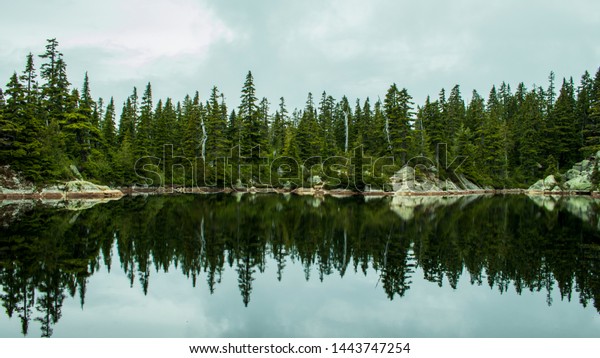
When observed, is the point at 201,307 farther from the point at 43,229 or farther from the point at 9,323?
the point at 43,229

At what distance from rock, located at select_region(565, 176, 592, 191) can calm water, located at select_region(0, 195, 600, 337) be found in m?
50.6

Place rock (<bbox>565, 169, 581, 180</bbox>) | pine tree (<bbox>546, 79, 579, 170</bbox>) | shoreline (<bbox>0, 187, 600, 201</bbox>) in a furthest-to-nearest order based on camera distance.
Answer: pine tree (<bbox>546, 79, 579, 170</bbox>), rock (<bbox>565, 169, 581, 180</bbox>), shoreline (<bbox>0, 187, 600, 201</bbox>)

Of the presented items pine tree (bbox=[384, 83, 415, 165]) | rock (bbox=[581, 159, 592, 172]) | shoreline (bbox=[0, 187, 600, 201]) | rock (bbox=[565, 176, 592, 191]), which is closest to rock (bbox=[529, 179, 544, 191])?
shoreline (bbox=[0, 187, 600, 201])

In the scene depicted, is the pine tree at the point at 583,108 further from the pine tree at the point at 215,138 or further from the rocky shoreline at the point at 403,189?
the pine tree at the point at 215,138

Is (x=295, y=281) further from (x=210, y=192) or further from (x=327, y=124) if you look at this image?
(x=327, y=124)

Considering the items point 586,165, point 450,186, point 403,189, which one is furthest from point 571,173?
point 403,189

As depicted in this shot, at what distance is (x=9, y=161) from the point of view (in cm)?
4362

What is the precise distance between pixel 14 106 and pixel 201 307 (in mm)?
48782

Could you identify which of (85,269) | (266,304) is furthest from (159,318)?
(85,269)

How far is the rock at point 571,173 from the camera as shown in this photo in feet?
225

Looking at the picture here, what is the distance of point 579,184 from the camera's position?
217 feet

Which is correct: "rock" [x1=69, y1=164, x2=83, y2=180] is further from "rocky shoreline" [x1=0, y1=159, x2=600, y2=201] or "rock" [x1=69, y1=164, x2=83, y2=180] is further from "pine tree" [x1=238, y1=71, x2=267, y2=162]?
"pine tree" [x1=238, y1=71, x2=267, y2=162]

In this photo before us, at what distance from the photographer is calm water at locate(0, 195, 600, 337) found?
9.22 meters

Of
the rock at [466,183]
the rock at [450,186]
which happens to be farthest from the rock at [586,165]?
the rock at [450,186]
